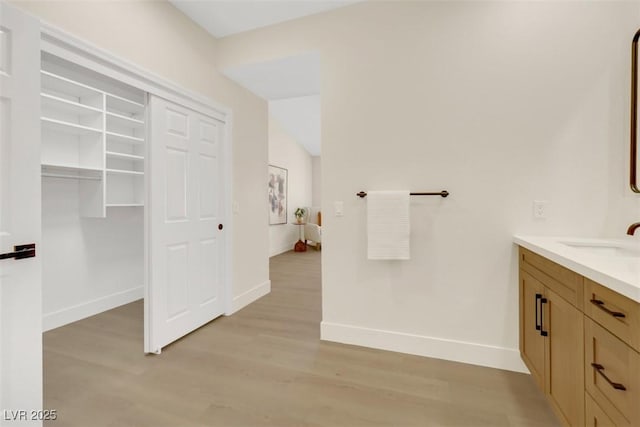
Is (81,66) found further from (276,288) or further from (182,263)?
(276,288)

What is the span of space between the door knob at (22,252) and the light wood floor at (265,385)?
2.94 feet

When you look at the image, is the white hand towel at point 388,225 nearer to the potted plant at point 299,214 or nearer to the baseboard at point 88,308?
the baseboard at point 88,308

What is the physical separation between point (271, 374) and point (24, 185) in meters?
1.68

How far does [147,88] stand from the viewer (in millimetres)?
2119

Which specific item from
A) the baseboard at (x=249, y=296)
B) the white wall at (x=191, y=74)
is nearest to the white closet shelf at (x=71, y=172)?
the white wall at (x=191, y=74)

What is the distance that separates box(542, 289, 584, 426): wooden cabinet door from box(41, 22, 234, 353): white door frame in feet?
8.18

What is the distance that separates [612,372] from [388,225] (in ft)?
4.33

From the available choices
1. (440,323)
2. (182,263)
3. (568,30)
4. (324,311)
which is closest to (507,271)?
(440,323)

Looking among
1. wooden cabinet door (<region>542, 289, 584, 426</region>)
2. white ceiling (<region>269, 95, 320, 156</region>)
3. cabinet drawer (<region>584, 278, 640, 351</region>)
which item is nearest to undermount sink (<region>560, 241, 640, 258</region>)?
wooden cabinet door (<region>542, 289, 584, 426</region>)

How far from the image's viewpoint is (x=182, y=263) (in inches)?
96.1

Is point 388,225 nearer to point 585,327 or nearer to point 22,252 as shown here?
point 585,327

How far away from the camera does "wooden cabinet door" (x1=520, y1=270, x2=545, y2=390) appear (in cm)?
158

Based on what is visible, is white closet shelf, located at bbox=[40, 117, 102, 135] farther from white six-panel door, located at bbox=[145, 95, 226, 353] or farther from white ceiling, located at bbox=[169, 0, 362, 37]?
white ceiling, located at bbox=[169, 0, 362, 37]

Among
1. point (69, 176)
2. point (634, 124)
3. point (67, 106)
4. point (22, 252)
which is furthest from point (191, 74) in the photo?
point (634, 124)
